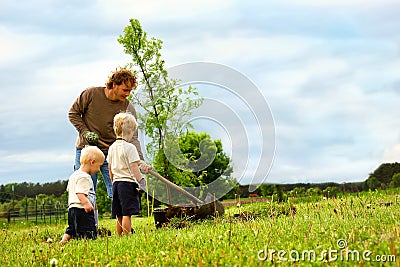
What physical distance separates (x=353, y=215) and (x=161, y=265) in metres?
2.47

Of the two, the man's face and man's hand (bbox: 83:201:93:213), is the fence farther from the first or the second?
man's hand (bbox: 83:201:93:213)

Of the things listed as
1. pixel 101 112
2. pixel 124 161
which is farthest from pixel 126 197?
pixel 101 112

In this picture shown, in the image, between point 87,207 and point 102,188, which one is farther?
point 102,188

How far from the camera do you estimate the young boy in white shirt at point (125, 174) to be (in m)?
6.54

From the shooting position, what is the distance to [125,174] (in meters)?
6.60

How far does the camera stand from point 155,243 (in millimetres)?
4578

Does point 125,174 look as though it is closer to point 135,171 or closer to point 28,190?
point 135,171

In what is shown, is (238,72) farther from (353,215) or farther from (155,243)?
(155,243)
